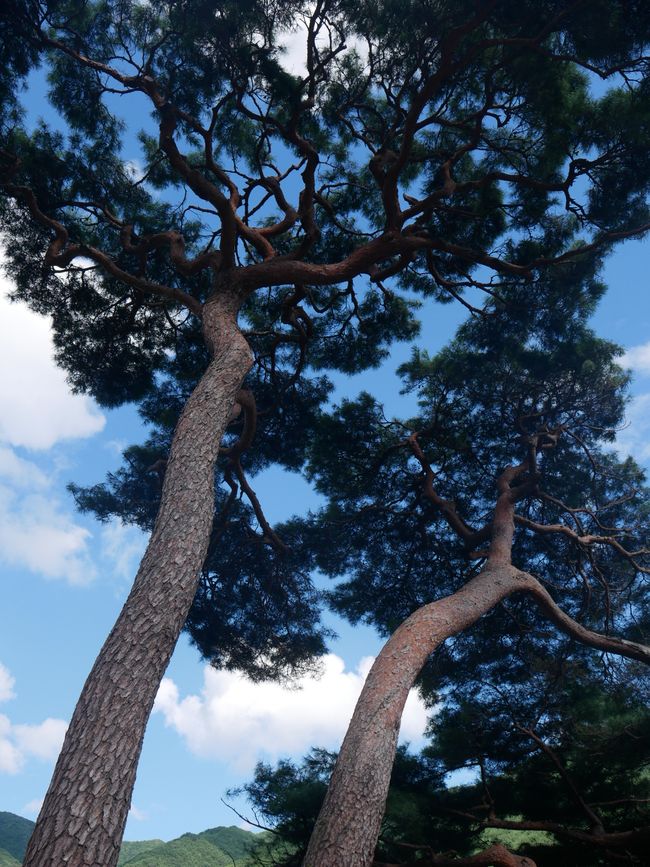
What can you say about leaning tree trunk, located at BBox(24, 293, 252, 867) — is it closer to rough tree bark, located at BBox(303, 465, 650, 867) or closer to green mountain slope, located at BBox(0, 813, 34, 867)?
rough tree bark, located at BBox(303, 465, 650, 867)

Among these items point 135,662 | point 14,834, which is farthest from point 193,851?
point 135,662

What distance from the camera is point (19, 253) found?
21.1 feet

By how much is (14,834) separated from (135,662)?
1182cm

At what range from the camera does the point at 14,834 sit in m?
12.1

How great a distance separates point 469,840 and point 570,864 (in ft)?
2.42

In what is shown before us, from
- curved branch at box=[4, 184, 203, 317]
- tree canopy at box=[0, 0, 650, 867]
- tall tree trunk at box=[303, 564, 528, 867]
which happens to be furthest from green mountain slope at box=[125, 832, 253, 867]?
curved branch at box=[4, 184, 203, 317]

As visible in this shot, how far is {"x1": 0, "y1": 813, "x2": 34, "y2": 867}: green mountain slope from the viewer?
1148cm

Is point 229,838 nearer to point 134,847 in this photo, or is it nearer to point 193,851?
point 193,851

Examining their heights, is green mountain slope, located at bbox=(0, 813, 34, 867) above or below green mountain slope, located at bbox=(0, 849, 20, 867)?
above

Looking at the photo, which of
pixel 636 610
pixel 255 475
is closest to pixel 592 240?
pixel 636 610

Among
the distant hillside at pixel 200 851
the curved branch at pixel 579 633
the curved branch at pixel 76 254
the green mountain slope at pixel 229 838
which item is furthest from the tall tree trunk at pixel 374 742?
the green mountain slope at pixel 229 838

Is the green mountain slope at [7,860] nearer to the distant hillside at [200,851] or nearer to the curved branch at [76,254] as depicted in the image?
the distant hillside at [200,851]

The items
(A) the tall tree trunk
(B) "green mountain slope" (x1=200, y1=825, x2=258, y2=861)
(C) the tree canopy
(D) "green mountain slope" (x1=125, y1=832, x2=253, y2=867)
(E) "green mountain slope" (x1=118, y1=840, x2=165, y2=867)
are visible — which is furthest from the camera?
(E) "green mountain slope" (x1=118, y1=840, x2=165, y2=867)

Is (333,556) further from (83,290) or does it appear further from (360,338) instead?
(83,290)
